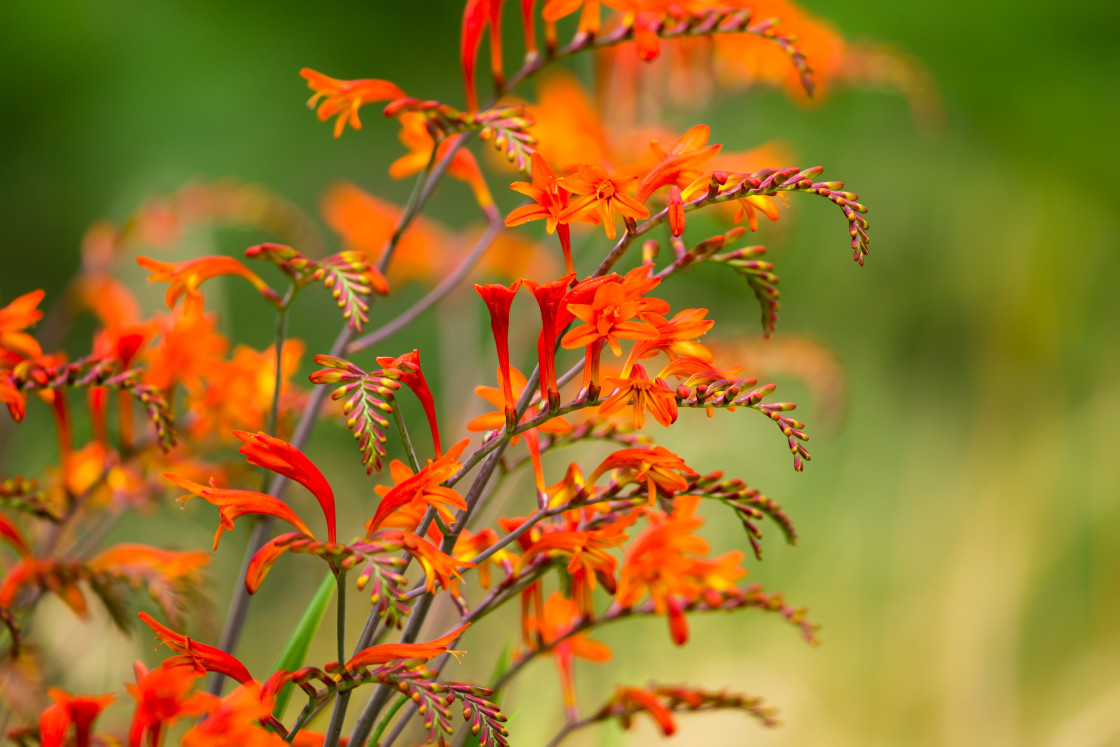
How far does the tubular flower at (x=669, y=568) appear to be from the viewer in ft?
1.10

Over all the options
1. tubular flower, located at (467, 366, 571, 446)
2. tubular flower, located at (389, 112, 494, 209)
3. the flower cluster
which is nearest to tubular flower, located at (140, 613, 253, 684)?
A: the flower cluster

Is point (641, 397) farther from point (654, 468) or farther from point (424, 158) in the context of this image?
point (424, 158)

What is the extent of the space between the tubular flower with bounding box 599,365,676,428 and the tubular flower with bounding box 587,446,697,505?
1 centimetres

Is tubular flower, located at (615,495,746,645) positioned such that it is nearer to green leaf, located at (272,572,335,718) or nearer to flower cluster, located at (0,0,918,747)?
flower cluster, located at (0,0,918,747)

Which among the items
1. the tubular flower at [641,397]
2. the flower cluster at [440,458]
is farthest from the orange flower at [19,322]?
the tubular flower at [641,397]

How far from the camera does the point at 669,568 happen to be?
1.10ft

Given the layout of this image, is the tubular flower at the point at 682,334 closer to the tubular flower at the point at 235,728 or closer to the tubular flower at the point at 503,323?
the tubular flower at the point at 503,323

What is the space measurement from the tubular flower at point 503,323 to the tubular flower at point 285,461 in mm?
65

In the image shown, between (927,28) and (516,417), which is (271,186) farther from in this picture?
(516,417)

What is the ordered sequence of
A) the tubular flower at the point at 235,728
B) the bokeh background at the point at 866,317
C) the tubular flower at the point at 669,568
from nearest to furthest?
1. the tubular flower at the point at 235,728
2. the tubular flower at the point at 669,568
3. the bokeh background at the point at 866,317

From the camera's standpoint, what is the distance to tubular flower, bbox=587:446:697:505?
0.89ft

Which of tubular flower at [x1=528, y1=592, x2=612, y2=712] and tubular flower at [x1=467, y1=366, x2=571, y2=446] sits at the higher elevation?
tubular flower at [x1=467, y1=366, x2=571, y2=446]

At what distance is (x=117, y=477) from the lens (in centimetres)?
42

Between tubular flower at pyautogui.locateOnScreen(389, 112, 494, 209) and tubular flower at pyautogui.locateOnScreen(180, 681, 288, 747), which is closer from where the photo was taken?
tubular flower at pyautogui.locateOnScreen(180, 681, 288, 747)
